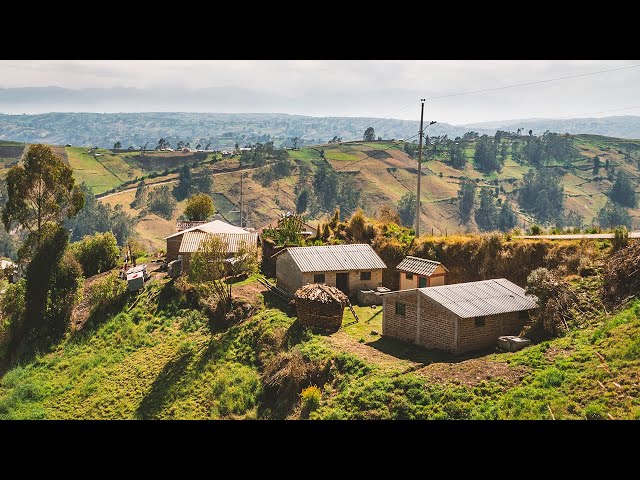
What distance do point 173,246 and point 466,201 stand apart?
104m

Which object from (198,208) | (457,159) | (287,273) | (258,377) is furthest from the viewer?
(457,159)

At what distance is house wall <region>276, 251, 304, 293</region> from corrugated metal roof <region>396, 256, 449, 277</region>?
524 centimetres

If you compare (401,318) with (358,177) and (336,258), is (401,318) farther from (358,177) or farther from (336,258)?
(358,177)

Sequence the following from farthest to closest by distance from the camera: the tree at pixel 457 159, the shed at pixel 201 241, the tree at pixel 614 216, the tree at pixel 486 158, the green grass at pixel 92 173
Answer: the tree at pixel 486 158
the tree at pixel 457 159
the green grass at pixel 92 173
the tree at pixel 614 216
the shed at pixel 201 241

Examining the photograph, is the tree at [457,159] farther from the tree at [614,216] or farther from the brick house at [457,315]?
the brick house at [457,315]

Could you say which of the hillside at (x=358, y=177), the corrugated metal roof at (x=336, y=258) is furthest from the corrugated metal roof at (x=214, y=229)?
the hillside at (x=358, y=177)

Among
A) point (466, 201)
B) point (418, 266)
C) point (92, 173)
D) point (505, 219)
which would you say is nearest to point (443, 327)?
point (418, 266)

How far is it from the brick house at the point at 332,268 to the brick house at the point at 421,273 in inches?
62.9

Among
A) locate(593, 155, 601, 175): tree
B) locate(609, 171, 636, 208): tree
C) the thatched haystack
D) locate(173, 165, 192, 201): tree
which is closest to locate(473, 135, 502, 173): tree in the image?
locate(593, 155, 601, 175): tree

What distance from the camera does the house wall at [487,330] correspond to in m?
23.3

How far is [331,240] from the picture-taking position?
38500 millimetres

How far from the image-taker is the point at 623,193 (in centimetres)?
14150
